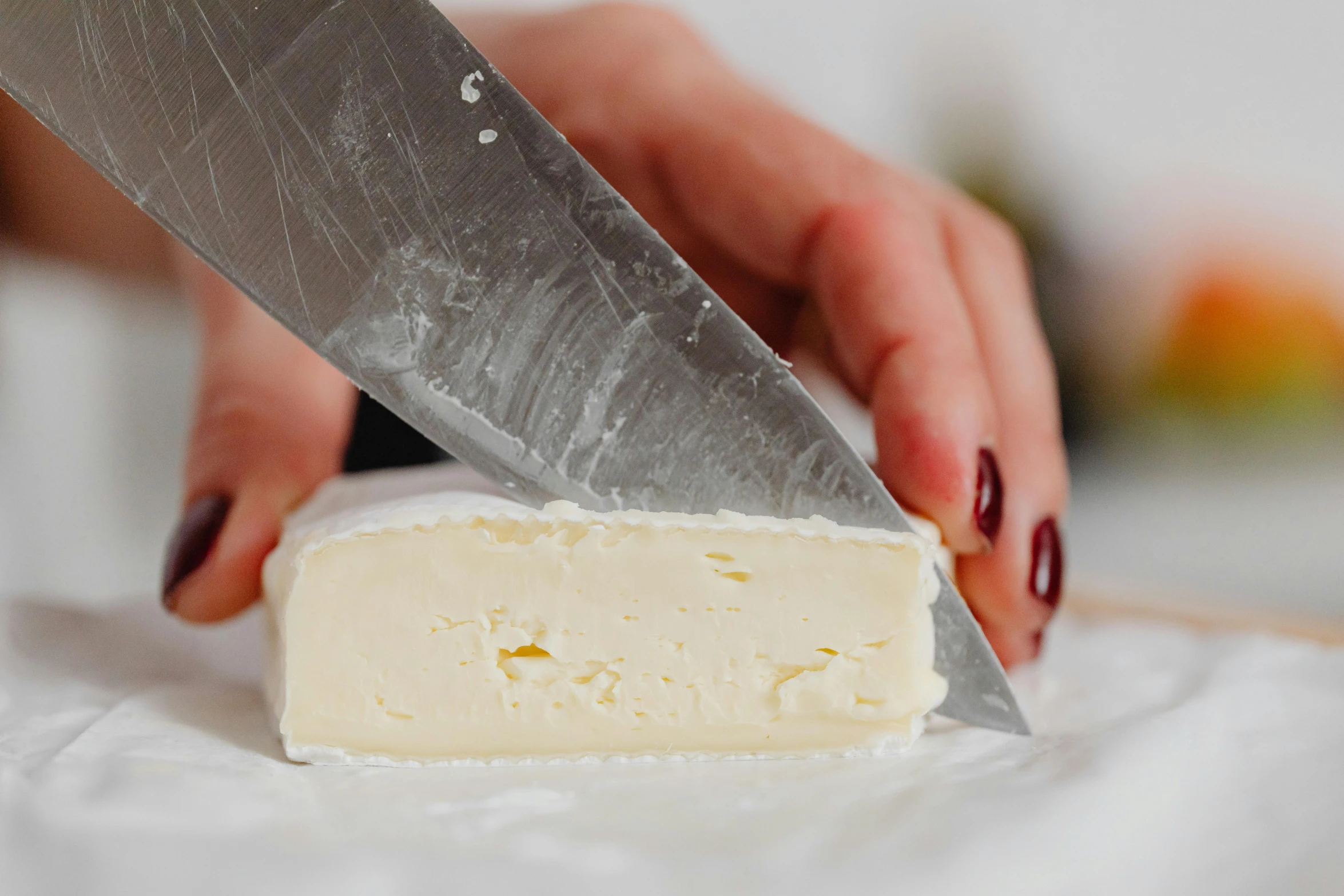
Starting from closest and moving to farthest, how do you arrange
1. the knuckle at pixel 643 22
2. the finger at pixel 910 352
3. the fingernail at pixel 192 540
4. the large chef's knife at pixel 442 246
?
the large chef's knife at pixel 442 246 < the finger at pixel 910 352 < the fingernail at pixel 192 540 < the knuckle at pixel 643 22

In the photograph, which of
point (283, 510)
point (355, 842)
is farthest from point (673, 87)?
point (355, 842)

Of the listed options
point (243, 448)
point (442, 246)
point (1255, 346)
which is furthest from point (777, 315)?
point (1255, 346)

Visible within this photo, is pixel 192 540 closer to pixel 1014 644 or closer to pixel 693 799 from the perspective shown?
pixel 693 799

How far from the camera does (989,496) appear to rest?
1011 millimetres

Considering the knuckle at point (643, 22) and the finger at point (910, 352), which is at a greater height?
the knuckle at point (643, 22)

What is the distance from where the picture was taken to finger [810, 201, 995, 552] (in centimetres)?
98

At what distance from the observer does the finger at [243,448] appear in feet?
3.49

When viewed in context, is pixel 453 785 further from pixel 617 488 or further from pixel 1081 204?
pixel 1081 204

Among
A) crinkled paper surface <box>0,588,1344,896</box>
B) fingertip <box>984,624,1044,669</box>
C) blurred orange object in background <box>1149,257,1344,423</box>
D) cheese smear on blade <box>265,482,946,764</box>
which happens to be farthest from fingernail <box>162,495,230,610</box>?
blurred orange object in background <box>1149,257,1344,423</box>

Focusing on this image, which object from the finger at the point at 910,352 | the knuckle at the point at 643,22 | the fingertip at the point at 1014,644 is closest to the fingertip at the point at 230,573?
the finger at the point at 910,352

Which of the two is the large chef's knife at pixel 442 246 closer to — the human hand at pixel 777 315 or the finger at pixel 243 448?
the human hand at pixel 777 315

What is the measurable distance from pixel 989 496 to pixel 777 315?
0.69 metres

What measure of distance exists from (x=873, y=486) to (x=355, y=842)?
0.45 meters

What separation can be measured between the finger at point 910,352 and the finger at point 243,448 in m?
0.63
